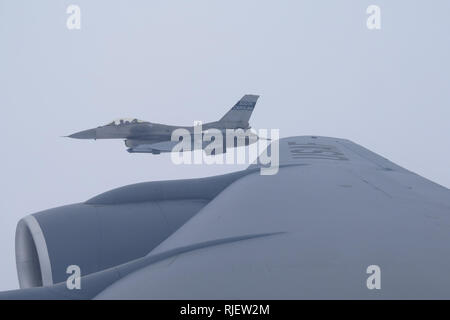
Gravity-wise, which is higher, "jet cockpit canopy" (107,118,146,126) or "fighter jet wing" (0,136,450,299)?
"fighter jet wing" (0,136,450,299)

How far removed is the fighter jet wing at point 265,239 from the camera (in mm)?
1253

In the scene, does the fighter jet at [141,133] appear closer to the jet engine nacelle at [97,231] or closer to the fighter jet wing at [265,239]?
the jet engine nacelle at [97,231]

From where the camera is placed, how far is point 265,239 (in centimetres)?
164

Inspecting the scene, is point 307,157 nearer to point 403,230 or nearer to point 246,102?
point 403,230

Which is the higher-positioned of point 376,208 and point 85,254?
point 376,208

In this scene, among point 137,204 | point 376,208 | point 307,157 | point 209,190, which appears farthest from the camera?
point 307,157

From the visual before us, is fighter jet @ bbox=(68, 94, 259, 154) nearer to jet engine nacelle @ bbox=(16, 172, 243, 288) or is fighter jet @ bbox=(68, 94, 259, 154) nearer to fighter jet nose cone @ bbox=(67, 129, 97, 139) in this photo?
fighter jet nose cone @ bbox=(67, 129, 97, 139)

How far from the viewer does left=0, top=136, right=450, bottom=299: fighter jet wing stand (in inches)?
49.3

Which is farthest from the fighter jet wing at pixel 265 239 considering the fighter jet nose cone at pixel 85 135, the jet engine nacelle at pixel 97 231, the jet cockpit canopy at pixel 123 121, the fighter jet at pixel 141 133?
the fighter jet nose cone at pixel 85 135

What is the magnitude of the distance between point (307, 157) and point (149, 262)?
273 centimetres

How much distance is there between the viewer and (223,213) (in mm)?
2213


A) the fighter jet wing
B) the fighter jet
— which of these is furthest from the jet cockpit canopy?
the fighter jet wing
